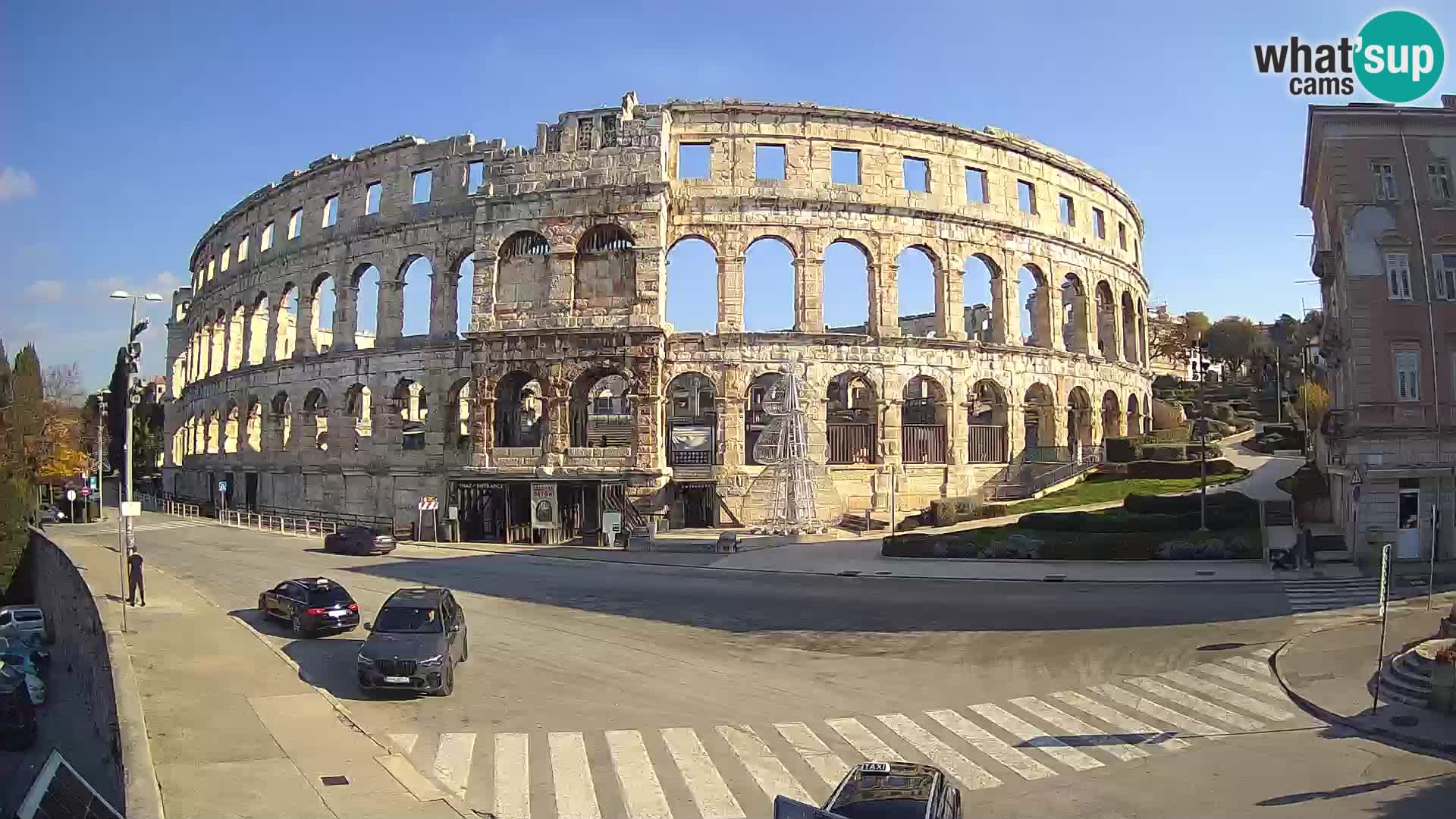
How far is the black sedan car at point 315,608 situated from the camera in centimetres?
2295

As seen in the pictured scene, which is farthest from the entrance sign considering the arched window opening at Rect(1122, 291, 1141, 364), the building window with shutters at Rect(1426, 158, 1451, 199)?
the arched window opening at Rect(1122, 291, 1141, 364)

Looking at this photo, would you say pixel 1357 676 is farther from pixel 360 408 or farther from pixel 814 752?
pixel 360 408

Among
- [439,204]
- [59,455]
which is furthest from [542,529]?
[59,455]

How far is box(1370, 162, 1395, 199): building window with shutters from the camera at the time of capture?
3006cm

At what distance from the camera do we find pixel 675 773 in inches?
524

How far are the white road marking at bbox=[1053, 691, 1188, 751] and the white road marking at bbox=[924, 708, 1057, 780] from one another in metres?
2.22

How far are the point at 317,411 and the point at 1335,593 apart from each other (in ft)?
179

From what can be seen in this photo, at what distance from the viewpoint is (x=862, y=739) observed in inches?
588

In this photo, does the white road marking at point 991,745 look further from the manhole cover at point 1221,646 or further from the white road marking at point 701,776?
the manhole cover at point 1221,646

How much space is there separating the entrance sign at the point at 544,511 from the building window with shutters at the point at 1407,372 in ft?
114

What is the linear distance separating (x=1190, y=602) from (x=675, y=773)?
1835cm

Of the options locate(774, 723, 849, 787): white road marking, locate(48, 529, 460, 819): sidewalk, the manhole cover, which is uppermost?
locate(48, 529, 460, 819): sidewalk

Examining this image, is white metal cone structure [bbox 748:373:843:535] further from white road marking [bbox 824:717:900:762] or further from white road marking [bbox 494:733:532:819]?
white road marking [bbox 494:733:532:819]

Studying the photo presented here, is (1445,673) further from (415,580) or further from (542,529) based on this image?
(542,529)
